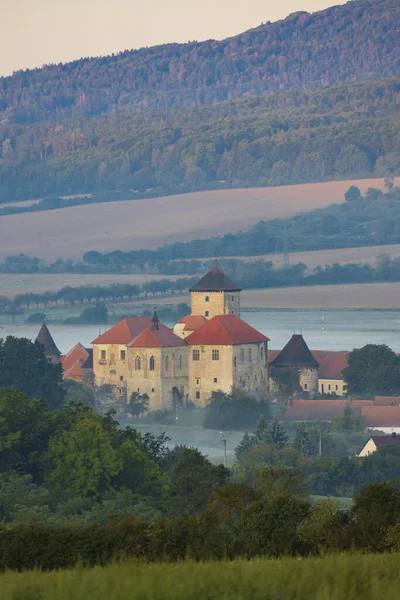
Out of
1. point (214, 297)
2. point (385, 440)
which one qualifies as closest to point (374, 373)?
point (214, 297)

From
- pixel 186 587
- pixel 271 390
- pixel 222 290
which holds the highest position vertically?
pixel 222 290

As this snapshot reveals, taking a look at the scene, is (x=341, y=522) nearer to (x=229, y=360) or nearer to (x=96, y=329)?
(x=229, y=360)

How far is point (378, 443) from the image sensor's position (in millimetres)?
69438

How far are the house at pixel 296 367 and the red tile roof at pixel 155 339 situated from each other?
5.23m

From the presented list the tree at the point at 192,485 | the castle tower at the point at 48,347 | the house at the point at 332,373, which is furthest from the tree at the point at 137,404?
the tree at the point at 192,485

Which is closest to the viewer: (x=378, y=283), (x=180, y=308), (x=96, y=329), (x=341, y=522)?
(x=341, y=522)

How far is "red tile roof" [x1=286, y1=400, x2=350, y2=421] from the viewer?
8388 cm

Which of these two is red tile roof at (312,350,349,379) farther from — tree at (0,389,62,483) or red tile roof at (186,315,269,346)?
tree at (0,389,62,483)

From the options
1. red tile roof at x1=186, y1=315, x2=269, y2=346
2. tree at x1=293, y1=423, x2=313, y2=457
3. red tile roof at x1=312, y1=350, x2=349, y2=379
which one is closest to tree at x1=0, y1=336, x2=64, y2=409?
red tile roof at x1=186, y1=315, x2=269, y2=346

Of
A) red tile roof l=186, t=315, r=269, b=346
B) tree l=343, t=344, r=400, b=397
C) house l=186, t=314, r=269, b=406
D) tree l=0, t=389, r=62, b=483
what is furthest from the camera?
tree l=343, t=344, r=400, b=397

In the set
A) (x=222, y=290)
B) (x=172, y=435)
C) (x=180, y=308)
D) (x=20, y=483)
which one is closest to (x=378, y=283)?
(x=180, y=308)

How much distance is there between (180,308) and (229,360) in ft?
221

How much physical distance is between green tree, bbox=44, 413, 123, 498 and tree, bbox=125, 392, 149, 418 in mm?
42531

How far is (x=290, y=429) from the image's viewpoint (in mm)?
79625
